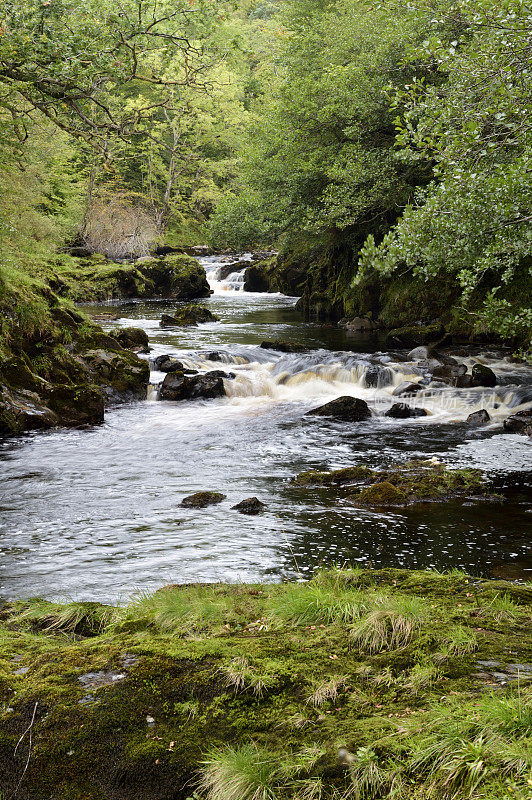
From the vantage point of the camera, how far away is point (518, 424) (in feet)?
41.5

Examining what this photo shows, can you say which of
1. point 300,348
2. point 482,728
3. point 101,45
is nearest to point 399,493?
point 482,728

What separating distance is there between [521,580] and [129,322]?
72.8 feet

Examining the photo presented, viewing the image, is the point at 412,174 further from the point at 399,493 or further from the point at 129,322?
the point at 399,493

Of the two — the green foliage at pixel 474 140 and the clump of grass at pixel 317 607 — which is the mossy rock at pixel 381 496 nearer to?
the green foliage at pixel 474 140

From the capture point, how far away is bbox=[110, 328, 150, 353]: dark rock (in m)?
19.0

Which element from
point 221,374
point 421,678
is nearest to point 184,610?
point 421,678

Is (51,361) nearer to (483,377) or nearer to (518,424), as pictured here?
(518,424)

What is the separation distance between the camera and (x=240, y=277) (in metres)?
42.2

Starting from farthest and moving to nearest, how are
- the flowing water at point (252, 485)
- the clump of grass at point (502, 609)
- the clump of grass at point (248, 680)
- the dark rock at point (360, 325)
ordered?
the dark rock at point (360, 325), the flowing water at point (252, 485), the clump of grass at point (502, 609), the clump of grass at point (248, 680)

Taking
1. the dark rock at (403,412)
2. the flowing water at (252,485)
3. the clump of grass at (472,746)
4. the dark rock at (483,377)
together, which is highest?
the dark rock at (483,377)

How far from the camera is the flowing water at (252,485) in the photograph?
6852mm

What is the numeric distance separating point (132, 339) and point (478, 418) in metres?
10.9

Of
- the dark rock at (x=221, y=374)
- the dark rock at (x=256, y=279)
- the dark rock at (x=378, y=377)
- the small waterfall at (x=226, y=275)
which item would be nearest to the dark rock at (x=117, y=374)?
the dark rock at (x=221, y=374)

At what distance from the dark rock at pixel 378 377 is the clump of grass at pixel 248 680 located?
14.3 meters
